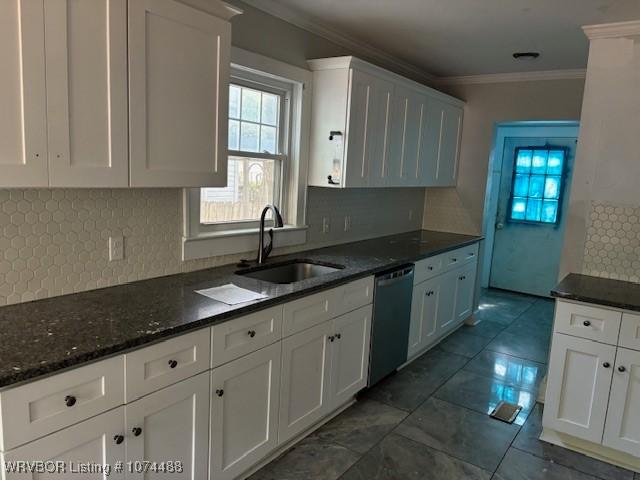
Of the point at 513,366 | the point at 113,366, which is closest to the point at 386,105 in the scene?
the point at 513,366

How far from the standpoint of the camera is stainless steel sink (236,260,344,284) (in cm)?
300

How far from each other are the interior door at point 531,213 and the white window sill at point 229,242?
399 centimetres

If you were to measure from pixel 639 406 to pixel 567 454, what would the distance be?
0.49m

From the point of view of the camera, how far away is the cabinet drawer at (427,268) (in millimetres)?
3598

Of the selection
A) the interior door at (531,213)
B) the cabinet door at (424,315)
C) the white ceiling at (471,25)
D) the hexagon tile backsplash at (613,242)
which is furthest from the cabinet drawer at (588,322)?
the interior door at (531,213)

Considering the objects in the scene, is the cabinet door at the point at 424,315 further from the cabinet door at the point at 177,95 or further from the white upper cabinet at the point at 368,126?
the cabinet door at the point at 177,95

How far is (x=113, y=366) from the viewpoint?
1590 millimetres

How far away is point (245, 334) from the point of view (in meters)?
2.12

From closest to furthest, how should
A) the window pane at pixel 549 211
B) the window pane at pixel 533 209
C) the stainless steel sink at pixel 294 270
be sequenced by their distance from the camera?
the stainless steel sink at pixel 294 270, the window pane at pixel 549 211, the window pane at pixel 533 209

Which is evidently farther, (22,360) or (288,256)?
(288,256)

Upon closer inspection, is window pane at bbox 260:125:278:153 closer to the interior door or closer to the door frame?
the door frame

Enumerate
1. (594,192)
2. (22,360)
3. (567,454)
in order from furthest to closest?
(594,192)
(567,454)
(22,360)

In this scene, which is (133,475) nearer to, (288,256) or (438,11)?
(288,256)

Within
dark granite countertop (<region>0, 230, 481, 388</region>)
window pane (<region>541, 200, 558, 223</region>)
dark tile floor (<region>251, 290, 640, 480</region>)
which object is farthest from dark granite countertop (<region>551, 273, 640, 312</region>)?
window pane (<region>541, 200, 558, 223</region>)
